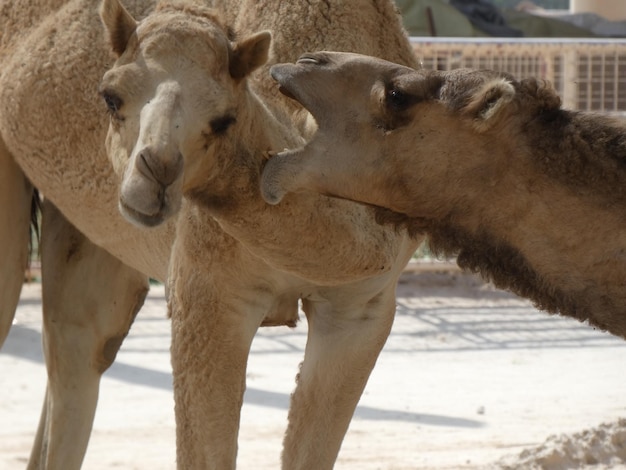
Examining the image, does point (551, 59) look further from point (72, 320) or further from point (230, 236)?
point (230, 236)

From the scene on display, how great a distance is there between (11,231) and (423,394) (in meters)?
3.20

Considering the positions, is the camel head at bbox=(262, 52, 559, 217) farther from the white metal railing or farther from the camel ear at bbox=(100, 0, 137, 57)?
the white metal railing

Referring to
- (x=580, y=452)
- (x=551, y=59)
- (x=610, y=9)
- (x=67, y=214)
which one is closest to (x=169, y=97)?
(x=67, y=214)

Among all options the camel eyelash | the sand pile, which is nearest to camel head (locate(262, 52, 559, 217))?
the camel eyelash

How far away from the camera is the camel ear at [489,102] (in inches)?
122

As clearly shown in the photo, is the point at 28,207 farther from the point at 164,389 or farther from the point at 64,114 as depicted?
the point at 164,389

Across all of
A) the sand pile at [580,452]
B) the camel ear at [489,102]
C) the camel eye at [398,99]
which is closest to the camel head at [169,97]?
the camel eye at [398,99]

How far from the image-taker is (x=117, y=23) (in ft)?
11.7

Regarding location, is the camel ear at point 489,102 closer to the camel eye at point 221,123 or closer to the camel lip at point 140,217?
the camel eye at point 221,123

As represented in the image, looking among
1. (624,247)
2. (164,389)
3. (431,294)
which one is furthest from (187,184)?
(431,294)

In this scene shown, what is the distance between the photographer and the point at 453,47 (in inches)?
426

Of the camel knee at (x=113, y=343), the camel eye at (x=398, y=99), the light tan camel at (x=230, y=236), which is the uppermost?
the camel eye at (x=398, y=99)

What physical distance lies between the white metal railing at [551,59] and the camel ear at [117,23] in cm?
726

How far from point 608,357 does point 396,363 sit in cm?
140
